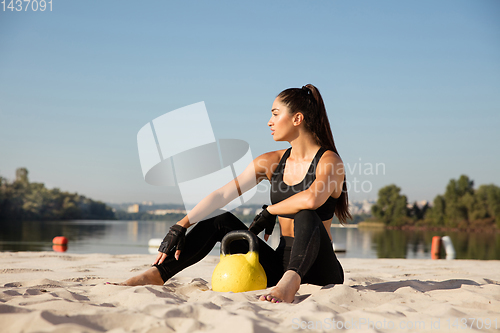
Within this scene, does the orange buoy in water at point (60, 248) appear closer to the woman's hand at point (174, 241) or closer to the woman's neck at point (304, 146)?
the woman's hand at point (174, 241)

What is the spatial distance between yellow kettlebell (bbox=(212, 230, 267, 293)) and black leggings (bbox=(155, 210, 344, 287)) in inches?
6.5

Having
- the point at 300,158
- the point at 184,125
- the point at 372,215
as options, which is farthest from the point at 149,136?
the point at 372,215

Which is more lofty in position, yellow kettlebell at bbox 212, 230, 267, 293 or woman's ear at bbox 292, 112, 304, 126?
woman's ear at bbox 292, 112, 304, 126

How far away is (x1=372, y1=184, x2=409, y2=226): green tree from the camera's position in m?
56.5

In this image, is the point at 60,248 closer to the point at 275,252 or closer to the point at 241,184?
the point at 241,184

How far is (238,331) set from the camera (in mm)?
1410

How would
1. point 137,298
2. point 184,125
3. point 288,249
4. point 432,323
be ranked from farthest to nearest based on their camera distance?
1. point 184,125
2. point 288,249
3. point 137,298
4. point 432,323

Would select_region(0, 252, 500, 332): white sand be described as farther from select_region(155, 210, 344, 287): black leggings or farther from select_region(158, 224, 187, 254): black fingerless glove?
select_region(158, 224, 187, 254): black fingerless glove

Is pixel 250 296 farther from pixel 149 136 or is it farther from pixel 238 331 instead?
pixel 149 136

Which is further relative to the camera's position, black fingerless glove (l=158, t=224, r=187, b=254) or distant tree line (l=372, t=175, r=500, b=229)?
distant tree line (l=372, t=175, r=500, b=229)

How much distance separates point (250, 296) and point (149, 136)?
3.43 m

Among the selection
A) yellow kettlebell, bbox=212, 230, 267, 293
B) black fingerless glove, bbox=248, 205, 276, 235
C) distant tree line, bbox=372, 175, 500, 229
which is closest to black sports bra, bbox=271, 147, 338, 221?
black fingerless glove, bbox=248, 205, 276, 235

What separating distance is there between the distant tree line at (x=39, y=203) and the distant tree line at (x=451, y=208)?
47.5 metres

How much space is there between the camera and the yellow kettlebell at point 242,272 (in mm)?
2293
